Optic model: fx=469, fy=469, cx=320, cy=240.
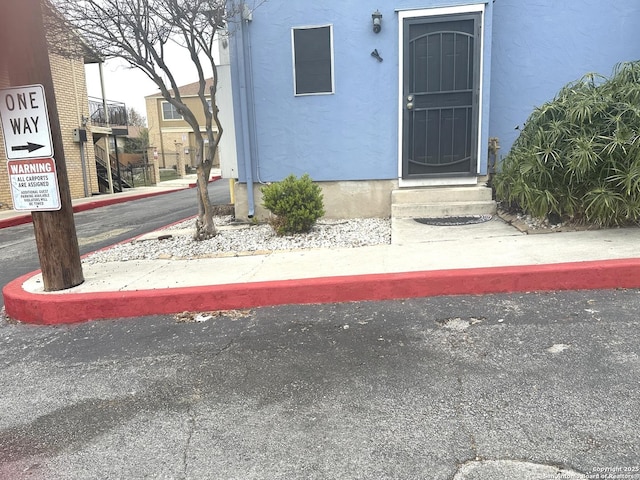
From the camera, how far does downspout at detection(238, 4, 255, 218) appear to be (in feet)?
24.8

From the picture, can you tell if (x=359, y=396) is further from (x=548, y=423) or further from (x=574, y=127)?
(x=574, y=127)

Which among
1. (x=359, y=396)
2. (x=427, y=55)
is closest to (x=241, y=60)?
(x=427, y=55)

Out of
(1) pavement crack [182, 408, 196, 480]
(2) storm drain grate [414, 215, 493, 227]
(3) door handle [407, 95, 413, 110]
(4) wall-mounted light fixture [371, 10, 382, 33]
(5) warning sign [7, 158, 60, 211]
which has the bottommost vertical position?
(1) pavement crack [182, 408, 196, 480]

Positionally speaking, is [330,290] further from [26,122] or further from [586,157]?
[26,122]

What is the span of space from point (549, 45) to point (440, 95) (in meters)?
1.95

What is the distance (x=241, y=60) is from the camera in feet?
25.0

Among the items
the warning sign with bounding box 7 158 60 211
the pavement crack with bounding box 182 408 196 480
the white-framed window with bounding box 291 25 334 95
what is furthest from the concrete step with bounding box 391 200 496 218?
the pavement crack with bounding box 182 408 196 480

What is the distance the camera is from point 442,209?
725cm

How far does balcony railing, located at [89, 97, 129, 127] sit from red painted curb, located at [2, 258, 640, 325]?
57.8 ft

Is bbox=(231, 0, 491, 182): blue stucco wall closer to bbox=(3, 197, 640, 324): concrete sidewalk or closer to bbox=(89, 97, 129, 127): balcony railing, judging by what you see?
bbox=(3, 197, 640, 324): concrete sidewalk

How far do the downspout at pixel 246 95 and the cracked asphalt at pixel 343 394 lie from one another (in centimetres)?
407

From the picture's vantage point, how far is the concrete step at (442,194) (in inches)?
290

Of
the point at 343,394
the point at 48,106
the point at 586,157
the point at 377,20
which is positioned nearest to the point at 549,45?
the point at 377,20

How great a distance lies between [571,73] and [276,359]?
6922mm
